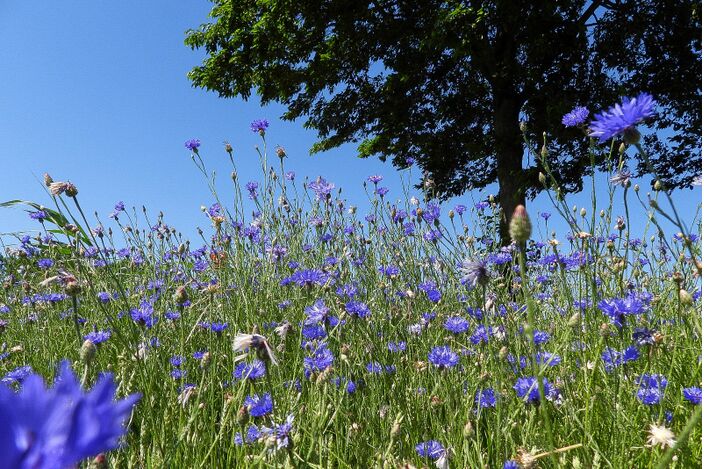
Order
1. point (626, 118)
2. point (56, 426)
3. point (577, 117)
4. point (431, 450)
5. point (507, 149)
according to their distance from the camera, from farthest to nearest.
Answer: point (507, 149)
point (577, 117)
point (431, 450)
point (626, 118)
point (56, 426)

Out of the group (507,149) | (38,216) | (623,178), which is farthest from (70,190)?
(507,149)

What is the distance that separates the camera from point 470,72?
31.2ft

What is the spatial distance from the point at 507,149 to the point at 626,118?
786 cm

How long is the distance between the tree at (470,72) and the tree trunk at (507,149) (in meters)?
0.02

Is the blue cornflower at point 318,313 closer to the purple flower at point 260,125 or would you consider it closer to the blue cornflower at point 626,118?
the blue cornflower at point 626,118

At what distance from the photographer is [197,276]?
430 centimetres

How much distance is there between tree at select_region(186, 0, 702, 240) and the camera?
8219 mm

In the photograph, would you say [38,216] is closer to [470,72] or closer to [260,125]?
[260,125]

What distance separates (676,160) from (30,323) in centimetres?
974

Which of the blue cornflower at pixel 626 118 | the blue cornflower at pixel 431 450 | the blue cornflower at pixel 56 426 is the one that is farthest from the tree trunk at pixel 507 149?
the blue cornflower at pixel 56 426

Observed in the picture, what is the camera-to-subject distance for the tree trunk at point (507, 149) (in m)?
8.30

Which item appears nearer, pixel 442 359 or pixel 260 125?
pixel 442 359

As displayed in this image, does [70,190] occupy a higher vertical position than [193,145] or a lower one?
lower

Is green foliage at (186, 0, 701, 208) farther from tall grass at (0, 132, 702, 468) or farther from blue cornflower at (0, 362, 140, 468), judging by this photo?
blue cornflower at (0, 362, 140, 468)
